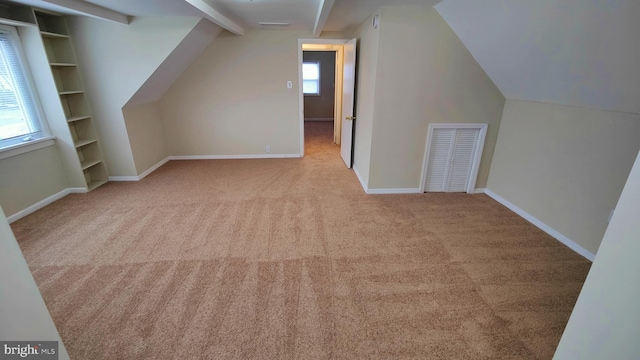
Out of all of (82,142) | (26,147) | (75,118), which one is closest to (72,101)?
(75,118)

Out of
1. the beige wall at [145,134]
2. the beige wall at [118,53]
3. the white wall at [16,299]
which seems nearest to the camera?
the white wall at [16,299]

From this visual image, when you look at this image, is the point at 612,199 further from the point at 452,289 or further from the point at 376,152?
the point at 376,152

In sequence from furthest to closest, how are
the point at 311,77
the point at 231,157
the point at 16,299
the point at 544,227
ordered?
1. the point at 311,77
2. the point at 231,157
3. the point at 544,227
4. the point at 16,299

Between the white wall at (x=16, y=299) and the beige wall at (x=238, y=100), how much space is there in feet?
14.7

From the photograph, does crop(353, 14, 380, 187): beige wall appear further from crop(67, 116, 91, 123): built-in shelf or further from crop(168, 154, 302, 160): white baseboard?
crop(67, 116, 91, 123): built-in shelf

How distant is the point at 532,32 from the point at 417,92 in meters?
1.20

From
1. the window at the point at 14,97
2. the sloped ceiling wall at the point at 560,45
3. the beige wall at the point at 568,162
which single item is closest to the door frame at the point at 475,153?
the beige wall at the point at 568,162

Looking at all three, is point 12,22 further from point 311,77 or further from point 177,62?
point 311,77

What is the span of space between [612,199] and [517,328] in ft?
4.91

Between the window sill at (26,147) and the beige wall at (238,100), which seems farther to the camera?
the beige wall at (238,100)

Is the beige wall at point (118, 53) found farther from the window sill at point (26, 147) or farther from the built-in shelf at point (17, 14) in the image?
the window sill at point (26, 147)

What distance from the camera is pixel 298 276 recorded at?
7.09 feet

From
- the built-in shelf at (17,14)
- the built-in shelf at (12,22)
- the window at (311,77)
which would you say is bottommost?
the window at (311,77)

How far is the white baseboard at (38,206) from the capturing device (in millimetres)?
2915
